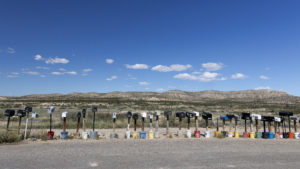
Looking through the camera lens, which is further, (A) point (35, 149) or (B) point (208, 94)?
(B) point (208, 94)

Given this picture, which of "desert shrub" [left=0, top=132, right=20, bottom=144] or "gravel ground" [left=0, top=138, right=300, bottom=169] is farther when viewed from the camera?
"desert shrub" [left=0, top=132, right=20, bottom=144]

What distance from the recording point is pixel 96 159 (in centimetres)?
655

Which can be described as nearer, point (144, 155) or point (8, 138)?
point (144, 155)

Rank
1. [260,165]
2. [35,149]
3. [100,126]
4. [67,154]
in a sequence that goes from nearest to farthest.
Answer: [260,165] < [67,154] < [35,149] < [100,126]

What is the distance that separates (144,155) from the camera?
716 cm

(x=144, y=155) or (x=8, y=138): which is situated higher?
(x=8, y=138)

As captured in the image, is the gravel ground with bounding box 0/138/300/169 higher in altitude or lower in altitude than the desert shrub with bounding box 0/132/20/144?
lower

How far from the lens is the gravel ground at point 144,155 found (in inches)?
238

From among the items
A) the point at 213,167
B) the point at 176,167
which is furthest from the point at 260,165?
the point at 176,167

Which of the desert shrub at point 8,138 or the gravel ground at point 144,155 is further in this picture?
the desert shrub at point 8,138

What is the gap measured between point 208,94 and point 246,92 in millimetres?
32478

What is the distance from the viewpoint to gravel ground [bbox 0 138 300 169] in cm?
605

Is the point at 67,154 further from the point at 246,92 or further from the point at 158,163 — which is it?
the point at 246,92

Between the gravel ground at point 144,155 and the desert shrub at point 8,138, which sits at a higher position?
the desert shrub at point 8,138
